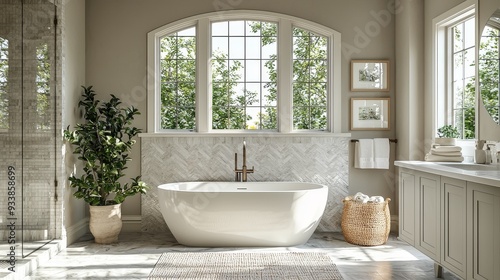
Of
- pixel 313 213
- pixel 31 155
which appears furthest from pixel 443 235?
pixel 31 155

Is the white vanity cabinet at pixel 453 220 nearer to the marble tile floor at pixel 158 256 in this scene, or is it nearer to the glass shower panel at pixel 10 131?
the marble tile floor at pixel 158 256

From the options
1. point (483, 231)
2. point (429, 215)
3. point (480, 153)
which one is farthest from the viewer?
point (480, 153)

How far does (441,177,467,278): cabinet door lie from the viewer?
2.70 m

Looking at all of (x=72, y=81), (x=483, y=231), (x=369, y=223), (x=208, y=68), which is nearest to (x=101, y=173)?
(x=72, y=81)

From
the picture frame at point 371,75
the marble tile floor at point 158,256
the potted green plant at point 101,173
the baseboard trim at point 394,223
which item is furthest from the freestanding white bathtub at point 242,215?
the picture frame at point 371,75

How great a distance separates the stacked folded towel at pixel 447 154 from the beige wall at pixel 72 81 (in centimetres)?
348

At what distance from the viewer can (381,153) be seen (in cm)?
498

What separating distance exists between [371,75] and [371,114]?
1.49ft

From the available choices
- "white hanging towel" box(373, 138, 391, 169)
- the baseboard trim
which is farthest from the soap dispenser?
the baseboard trim

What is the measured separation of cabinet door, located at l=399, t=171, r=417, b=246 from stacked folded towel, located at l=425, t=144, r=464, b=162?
1.03ft

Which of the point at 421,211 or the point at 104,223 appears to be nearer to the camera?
the point at 421,211

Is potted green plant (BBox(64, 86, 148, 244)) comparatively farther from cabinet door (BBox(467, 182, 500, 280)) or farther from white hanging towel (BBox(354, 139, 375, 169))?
cabinet door (BBox(467, 182, 500, 280))

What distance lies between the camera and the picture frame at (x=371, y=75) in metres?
5.11

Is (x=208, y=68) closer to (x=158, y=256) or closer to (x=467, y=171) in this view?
(x=158, y=256)
